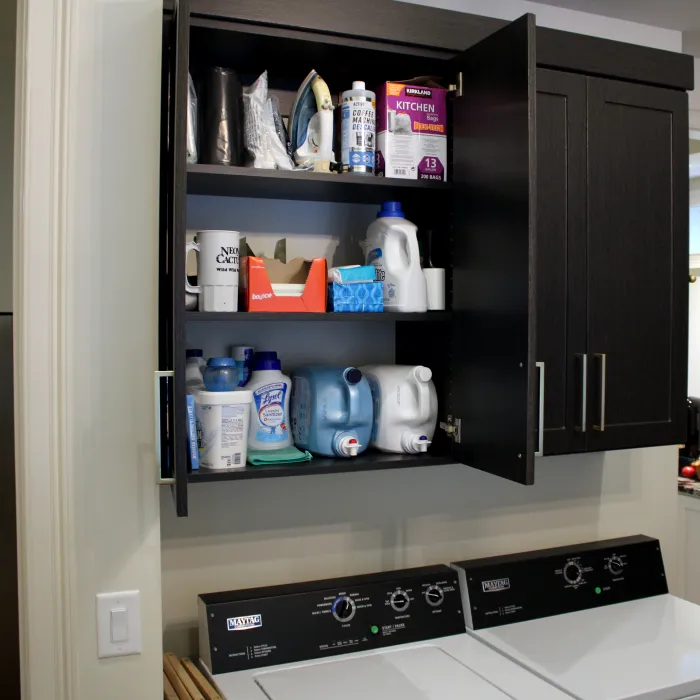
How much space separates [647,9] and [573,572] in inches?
68.6

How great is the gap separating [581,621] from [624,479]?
Result: 1.93ft

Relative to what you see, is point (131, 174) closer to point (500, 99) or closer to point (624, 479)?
point (500, 99)

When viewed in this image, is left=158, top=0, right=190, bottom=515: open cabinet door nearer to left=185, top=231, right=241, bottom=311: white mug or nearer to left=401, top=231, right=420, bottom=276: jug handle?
left=185, top=231, right=241, bottom=311: white mug

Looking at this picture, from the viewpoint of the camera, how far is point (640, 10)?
2.34 metres

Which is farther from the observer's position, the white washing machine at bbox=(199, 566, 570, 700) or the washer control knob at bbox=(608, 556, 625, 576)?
the washer control knob at bbox=(608, 556, 625, 576)

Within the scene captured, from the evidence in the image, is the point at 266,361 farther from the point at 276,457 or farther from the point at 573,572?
the point at 573,572

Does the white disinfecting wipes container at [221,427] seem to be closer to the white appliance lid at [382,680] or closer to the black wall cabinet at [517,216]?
the black wall cabinet at [517,216]

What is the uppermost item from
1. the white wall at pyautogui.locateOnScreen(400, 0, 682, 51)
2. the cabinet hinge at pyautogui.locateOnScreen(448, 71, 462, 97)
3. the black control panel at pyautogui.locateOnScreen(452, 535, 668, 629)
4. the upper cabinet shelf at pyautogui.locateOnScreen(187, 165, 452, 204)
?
the white wall at pyautogui.locateOnScreen(400, 0, 682, 51)

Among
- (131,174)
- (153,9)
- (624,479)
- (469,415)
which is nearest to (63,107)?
(131,174)

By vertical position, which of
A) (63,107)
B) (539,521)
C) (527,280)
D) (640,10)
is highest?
(640,10)

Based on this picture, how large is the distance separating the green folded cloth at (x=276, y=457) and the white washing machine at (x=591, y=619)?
626 millimetres

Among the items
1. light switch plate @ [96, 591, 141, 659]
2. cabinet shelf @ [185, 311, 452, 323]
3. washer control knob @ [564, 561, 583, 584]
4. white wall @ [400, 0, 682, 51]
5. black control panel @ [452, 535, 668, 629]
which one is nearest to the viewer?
light switch plate @ [96, 591, 141, 659]

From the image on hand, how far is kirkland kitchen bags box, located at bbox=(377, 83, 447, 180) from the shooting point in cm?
173

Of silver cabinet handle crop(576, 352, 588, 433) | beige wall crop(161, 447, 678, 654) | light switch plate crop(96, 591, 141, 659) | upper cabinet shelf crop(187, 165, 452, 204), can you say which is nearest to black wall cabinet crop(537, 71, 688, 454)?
silver cabinet handle crop(576, 352, 588, 433)
